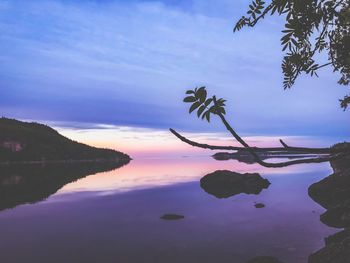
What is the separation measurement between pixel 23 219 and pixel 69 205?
12132 mm

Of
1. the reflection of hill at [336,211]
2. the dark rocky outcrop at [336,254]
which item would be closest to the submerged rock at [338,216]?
the reflection of hill at [336,211]

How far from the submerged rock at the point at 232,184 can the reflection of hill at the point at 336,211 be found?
1316cm

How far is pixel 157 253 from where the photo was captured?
992 inches

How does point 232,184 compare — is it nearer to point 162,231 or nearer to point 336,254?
point 162,231

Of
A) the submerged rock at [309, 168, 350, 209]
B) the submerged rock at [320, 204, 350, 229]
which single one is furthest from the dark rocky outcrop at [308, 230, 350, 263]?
the submerged rock at [309, 168, 350, 209]

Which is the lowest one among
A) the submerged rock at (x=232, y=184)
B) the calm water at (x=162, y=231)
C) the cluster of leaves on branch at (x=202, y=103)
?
the calm water at (x=162, y=231)

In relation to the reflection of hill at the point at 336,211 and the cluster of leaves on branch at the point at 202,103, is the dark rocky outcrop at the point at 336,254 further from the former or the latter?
the cluster of leaves on branch at the point at 202,103

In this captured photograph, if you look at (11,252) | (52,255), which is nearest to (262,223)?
(52,255)

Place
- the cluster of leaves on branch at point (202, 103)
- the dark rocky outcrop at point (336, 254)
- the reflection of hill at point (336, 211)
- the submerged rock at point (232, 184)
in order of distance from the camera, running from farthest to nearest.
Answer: the submerged rock at point (232, 184) < the reflection of hill at point (336, 211) < the dark rocky outcrop at point (336, 254) < the cluster of leaves on branch at point (202, 103)

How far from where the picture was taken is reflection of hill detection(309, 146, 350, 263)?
15.2 metres

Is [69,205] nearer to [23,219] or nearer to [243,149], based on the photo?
[23,219]

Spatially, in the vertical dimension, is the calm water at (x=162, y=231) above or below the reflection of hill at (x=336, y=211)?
below

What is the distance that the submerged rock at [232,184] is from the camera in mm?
59591

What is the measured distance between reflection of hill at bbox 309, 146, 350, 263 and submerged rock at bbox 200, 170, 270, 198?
1316 cm
